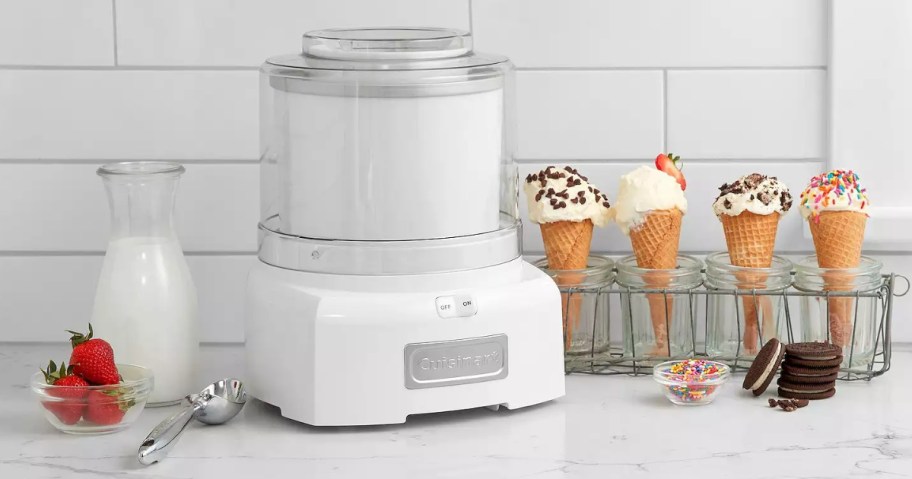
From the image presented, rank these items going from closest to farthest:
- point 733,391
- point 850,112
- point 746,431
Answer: point 746,431 → point 733,391 → point 850,112

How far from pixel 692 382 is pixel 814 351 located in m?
0.13

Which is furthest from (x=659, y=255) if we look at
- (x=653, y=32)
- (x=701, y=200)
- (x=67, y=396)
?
(x=67, y=396)

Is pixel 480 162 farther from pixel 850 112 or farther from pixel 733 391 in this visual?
pixel 850 112

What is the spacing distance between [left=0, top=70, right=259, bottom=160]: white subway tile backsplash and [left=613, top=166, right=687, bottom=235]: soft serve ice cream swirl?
1.46ft

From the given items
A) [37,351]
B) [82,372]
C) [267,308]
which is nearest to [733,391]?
[267,308]

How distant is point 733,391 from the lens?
3.85 ft

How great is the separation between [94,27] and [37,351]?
0.40m

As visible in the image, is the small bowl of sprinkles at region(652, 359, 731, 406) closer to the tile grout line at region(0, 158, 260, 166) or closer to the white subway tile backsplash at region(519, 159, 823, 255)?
the white subway tile backsplash at region(519, 159, 823, 255)

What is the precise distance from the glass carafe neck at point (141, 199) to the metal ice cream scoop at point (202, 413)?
17cm

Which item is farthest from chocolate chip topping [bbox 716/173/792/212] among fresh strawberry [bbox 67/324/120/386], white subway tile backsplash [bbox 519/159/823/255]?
fresh strawberry [bbox 67/324/120/386]

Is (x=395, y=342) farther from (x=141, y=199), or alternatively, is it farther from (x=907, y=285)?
(x=907, y=285)

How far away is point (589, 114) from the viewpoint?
1.34 m

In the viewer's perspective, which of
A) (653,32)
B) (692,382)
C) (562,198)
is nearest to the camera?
(692,382)

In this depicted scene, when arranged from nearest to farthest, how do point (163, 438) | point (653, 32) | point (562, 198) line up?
1. point (163, 438)
2. point (562, 198)
3. point (653, 32)
